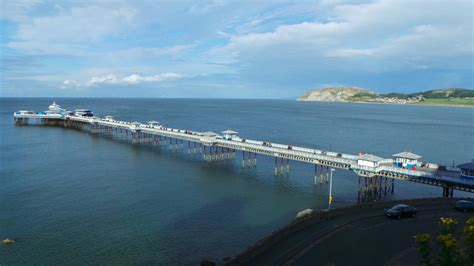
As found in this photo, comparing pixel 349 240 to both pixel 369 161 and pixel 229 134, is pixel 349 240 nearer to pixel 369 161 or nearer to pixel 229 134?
pixel 369 161

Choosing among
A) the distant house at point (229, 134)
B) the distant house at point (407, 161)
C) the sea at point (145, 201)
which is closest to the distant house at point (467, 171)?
the distant house at point (407, 161)

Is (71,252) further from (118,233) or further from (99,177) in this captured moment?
(99,177)

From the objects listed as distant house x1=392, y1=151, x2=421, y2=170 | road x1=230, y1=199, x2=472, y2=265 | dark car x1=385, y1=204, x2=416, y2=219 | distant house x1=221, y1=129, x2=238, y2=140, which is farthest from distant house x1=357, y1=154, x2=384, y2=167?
distant house x1=221, y1=129, x2=238, y2=140

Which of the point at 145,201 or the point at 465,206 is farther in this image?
the point at 145,201

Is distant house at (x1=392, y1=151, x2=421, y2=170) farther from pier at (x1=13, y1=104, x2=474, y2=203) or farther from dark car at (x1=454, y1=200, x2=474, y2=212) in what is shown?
dark car at (x1=454, y1=200, x2=474, y2=212)

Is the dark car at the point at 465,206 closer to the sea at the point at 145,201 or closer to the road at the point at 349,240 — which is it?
the road at the point at 349,240

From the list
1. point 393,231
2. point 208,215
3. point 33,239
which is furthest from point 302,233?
point 33,239

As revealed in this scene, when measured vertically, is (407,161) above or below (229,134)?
below

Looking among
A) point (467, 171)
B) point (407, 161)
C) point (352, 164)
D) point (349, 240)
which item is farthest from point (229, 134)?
point (349, 240)
